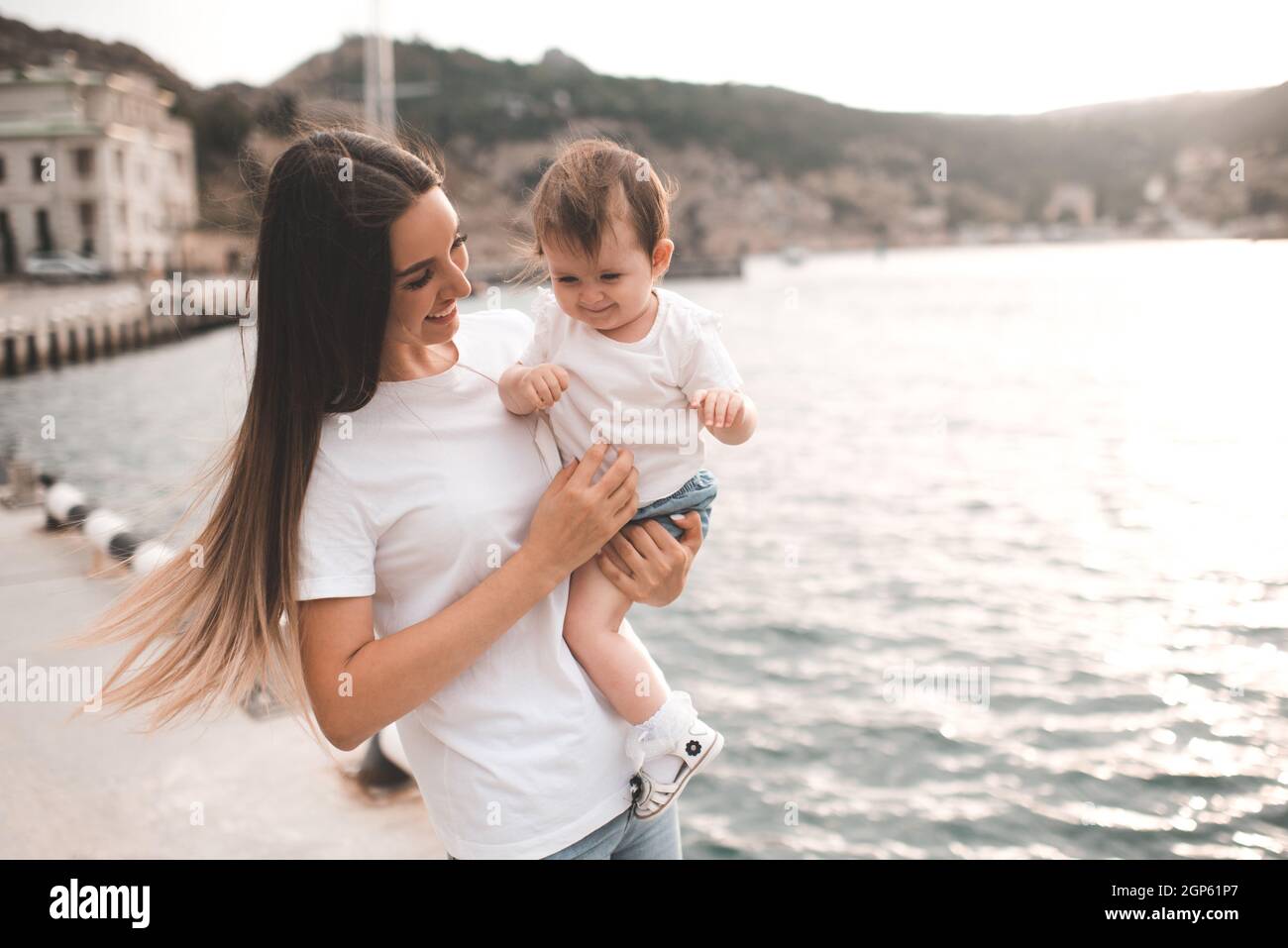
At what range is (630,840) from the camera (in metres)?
1.53

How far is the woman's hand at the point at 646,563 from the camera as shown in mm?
1540

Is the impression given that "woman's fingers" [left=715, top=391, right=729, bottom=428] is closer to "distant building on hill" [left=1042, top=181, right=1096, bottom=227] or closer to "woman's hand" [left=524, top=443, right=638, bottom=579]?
"woman's hand" [left=524, top=443, right=638, bottom=579]

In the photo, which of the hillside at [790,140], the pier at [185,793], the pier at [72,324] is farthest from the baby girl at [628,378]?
the hillside at [790,140]

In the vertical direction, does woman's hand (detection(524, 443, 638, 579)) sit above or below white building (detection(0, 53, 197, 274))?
below

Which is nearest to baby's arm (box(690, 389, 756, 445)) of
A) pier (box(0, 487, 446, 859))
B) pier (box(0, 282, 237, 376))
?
pier (box(0, 487, 446, 859))

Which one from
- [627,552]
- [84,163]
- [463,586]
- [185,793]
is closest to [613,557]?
[627,552]

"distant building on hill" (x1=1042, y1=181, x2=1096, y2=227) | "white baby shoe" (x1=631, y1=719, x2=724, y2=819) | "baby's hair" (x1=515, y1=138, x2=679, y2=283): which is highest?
"distant building on hill" (x1=1042, y1=181, x2=1096, y2=227)

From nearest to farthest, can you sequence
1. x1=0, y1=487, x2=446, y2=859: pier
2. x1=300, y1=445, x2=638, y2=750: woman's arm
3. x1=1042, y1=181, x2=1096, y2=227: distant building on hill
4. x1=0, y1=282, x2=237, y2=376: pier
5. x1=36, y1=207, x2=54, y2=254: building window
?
x1=300, y1=445, x2=638, y2=750: woman's arm, x1=0, y1=487, x2=446, y2=859: pier, x1=0, y1=282, x2=237, y2=376: pier, x1=36, y1=207, x2=54, y2=254: building window, x1=1042, y1=181, x2=1096, y2=227: distant building on hill

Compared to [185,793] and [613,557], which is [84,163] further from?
[613,557]

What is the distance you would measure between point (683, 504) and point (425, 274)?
603 mm

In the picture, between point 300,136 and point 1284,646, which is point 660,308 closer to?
point 300,136

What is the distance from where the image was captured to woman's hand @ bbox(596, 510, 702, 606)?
1.54 meters

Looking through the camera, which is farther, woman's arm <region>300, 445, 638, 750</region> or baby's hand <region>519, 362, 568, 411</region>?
baby's hand <region>519, 362, 568, 411</region>

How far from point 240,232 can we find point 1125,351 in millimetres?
42698
